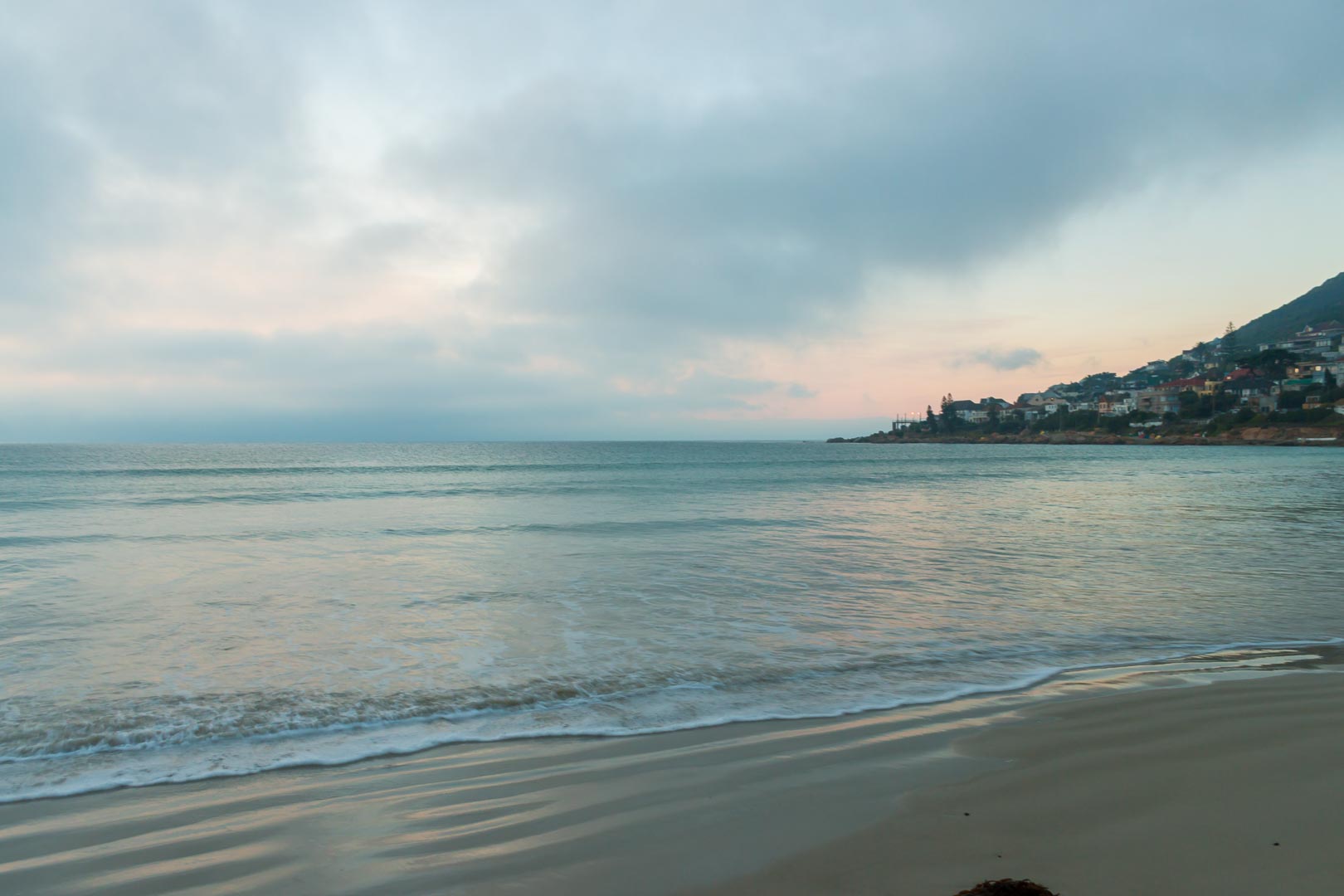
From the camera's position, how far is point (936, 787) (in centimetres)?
367

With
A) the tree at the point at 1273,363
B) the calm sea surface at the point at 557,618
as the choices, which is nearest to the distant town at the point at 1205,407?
the tree at the point at 1273,363

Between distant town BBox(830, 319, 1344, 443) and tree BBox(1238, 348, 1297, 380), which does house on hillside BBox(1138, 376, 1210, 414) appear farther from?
tree BBox(1238, 348, 1297, 380)

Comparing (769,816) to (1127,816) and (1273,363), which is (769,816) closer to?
(1127,816)

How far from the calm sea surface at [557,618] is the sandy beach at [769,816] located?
51 cm

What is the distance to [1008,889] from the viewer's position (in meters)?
2.41

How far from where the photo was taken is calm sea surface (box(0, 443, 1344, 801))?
16.2 feet

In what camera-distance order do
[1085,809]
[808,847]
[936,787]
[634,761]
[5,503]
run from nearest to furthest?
[808,847] < [1085,809] < [936,787] < [634,761] < [5,503]

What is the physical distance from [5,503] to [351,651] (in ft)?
92.3

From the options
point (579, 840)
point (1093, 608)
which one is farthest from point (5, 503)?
point (1093, 608)

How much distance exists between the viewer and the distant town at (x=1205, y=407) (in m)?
99.8

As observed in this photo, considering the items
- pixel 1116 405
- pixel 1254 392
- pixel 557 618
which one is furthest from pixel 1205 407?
pixel 557 618

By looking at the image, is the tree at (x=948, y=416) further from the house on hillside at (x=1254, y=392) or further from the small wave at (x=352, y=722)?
the small wave at (x=352, y=722)

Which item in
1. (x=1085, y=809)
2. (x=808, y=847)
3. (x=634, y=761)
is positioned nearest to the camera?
(x=808, y=847)

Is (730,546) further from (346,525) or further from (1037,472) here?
(1037,472)
